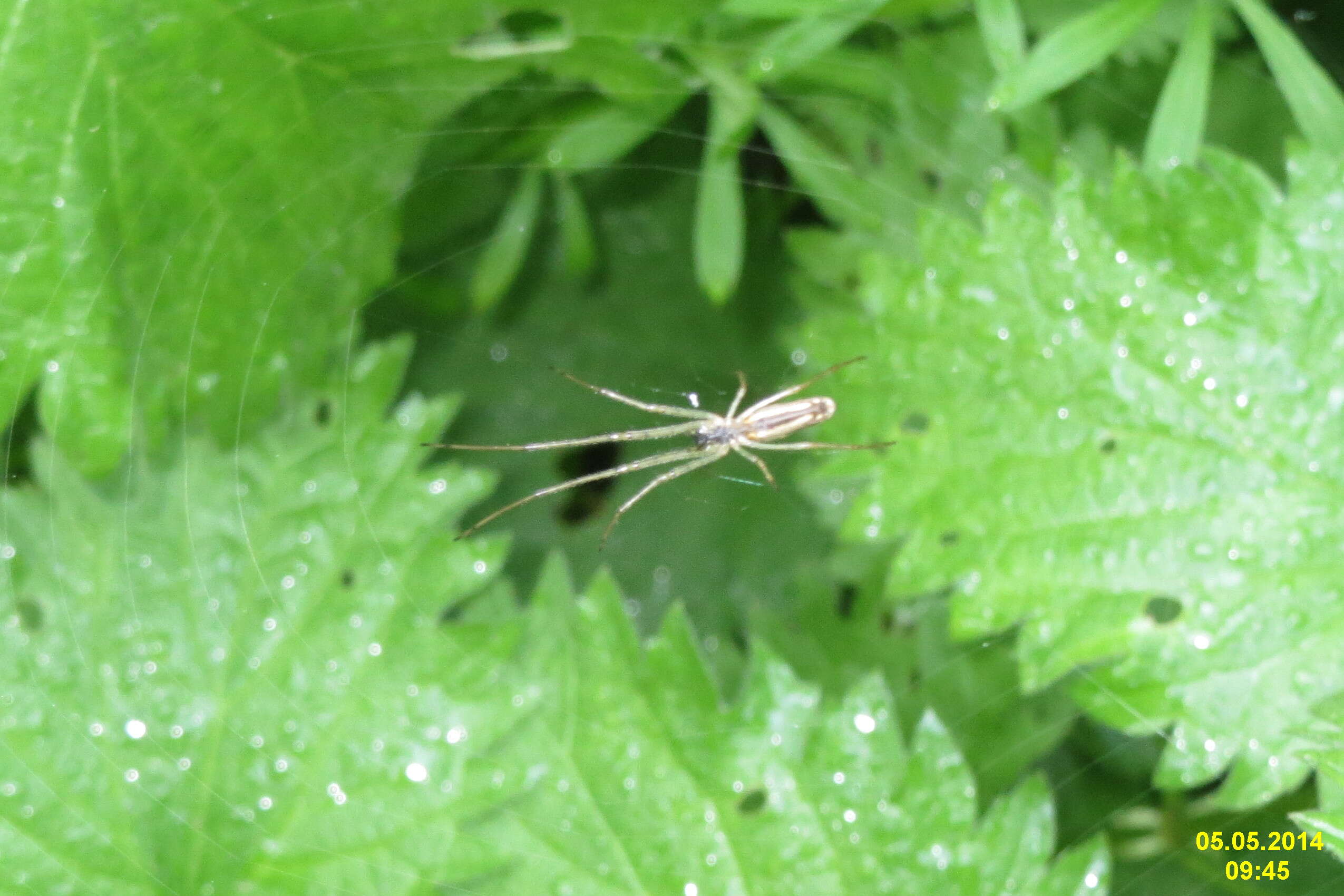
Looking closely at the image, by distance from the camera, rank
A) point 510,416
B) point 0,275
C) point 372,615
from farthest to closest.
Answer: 1. point 510,416
2. point 372,615
3. point 0,275

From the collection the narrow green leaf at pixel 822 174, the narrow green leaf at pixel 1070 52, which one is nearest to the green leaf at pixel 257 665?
the narrow green leaf at pixel 822 174

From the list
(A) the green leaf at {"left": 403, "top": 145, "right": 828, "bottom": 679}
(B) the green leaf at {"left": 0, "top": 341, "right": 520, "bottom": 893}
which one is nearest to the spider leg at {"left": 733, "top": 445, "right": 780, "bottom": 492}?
(A) the green leaf at {"left": 403, "top": 145, "right": 828, "bottom": 679}

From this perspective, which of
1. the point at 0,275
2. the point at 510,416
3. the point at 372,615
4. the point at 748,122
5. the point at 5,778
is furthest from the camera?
the point at 510,416

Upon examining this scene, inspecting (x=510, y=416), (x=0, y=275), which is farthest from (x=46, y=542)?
(x=510, y=416)

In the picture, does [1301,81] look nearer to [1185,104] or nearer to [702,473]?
[1185,104]

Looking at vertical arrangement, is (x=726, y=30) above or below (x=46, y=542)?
above

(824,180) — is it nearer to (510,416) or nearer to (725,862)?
(510,416)

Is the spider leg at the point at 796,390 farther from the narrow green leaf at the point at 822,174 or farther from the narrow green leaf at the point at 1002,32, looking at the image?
the narrow green leaf at the point at 1002,32
